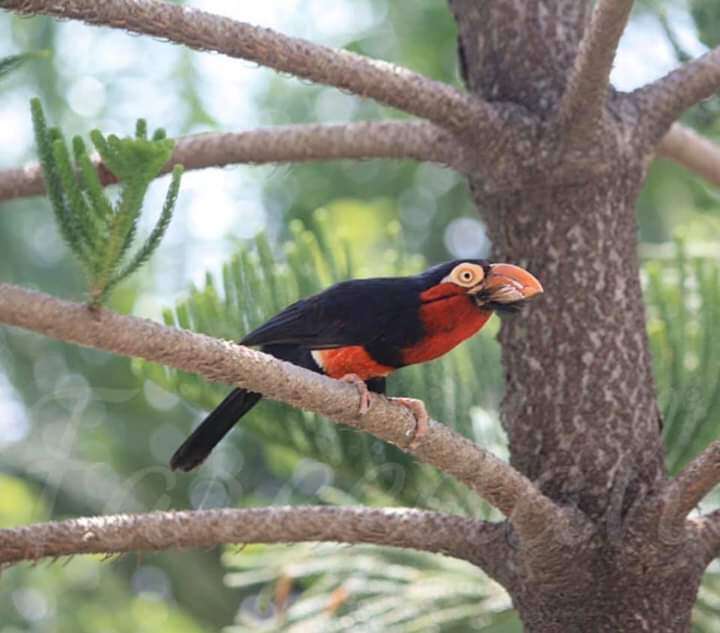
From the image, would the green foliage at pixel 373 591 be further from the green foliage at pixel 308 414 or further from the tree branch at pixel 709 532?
the tree branch at pixel 709 532

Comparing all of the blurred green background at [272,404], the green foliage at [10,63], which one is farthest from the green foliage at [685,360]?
the green foliage at [10,63]

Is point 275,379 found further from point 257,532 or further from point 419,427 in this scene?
point 257,532

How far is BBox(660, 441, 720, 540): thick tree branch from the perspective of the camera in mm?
2209

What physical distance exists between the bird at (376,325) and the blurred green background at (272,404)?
31 cm

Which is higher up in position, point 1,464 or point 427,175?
point 427,175

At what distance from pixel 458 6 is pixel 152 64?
185 inches

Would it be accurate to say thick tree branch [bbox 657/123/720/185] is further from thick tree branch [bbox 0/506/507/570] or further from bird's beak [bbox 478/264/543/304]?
thick tree branch [bbox 0/506/507/570]

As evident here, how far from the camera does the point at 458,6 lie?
9.81 feet

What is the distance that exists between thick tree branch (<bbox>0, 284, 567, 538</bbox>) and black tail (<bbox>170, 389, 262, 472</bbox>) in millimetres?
516

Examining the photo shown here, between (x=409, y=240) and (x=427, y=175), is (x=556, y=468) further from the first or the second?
(x=427, y=175)

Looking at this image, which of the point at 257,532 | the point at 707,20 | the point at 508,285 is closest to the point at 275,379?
the point at 257,532

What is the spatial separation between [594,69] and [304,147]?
0.64m

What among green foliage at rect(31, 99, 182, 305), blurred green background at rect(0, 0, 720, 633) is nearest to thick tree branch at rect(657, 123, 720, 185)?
blurred green background at rect(0, 0, 720, 633)

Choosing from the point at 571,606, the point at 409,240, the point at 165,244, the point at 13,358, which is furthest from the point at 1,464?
the point at 571,606
